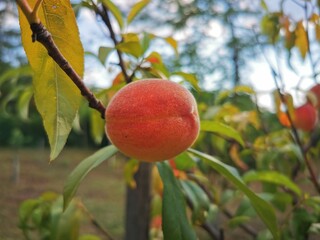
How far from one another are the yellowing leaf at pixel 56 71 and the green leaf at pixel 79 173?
141mm

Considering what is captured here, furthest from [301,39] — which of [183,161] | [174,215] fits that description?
[174,215]

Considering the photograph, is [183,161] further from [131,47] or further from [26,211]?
[26,211]

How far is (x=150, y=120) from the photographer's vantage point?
44 cm

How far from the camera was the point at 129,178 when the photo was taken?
912 mm

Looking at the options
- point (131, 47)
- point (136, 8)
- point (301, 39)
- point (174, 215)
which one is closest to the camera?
point (174, 215)

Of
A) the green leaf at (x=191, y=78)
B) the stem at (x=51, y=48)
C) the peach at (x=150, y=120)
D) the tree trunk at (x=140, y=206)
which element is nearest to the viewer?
the stem at (x=51, y=48)

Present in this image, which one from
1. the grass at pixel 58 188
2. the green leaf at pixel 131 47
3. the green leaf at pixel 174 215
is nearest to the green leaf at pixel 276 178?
the green leaf at pixel 174 215

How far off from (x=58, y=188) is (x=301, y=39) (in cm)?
379

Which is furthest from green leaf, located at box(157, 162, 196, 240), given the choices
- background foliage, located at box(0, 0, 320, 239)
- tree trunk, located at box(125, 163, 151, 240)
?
tree trunk, located at box(125, 163, 151, 240)

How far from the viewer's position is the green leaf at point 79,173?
498 mm

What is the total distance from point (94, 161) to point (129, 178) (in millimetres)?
360

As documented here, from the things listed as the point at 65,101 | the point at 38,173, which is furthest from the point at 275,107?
the point at 38,173

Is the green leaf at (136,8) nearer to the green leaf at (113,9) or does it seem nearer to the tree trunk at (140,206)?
the green leaf at (113,9)

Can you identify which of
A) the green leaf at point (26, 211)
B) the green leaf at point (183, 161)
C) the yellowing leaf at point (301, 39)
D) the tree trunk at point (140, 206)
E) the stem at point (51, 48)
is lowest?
the tree trunk at point (140, 206)
